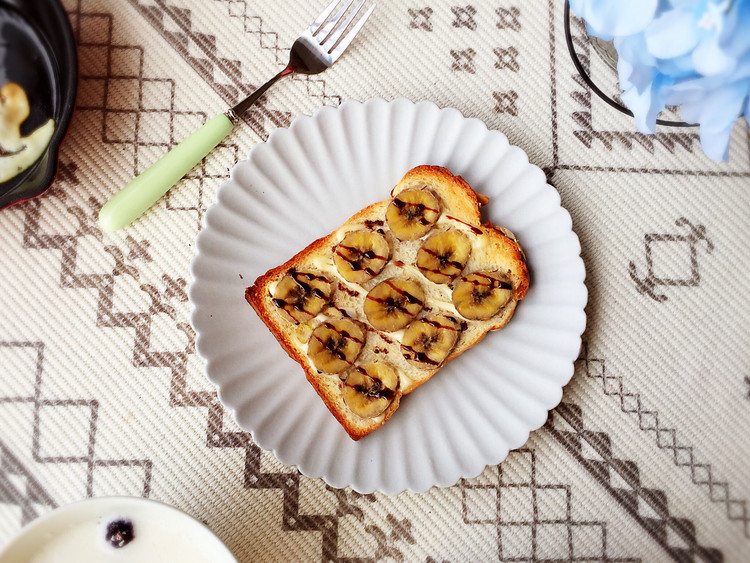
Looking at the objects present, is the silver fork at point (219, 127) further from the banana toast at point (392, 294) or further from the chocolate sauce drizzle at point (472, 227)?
the chocolate sauce drizzle at point (472, 227)

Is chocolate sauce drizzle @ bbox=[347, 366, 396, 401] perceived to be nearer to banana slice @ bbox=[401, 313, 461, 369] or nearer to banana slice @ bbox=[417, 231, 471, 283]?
banana slice @ bbox=[401, 313, 461, 369]

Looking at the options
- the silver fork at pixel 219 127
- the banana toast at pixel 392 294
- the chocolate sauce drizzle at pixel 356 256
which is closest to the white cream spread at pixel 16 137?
the silver fork at pixel 219 127

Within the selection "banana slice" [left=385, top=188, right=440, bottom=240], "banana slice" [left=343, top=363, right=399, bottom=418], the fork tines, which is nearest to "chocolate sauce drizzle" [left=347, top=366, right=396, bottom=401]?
"banana slice" [left=343, top=363, right=399, bottom=418]

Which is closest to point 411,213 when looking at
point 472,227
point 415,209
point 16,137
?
point 415,209

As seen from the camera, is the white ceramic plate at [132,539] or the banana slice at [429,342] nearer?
the white ceramic plate at [132,539]

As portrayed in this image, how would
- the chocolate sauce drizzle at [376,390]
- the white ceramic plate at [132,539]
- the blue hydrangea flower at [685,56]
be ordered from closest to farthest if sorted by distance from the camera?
the blue hydrangea flower at [685,56] < the white ceramic plate at [132,539] < the chocolate sauce drizzle at [376,390]

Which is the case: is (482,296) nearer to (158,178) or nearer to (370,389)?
(370,389)
